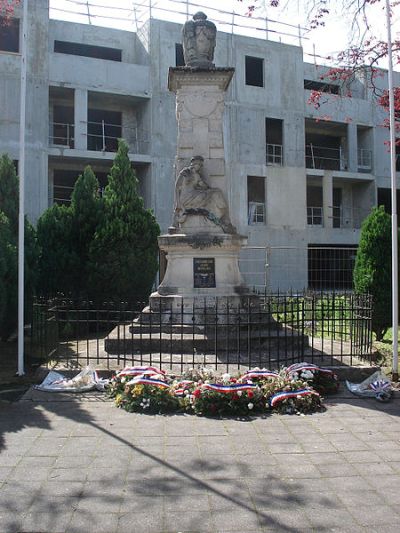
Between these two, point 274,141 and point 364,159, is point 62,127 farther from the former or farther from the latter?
point 364,159

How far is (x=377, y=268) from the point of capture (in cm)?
1156

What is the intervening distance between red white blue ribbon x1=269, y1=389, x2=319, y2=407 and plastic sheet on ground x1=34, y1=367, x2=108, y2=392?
2231 millimetres

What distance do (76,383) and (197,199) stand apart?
4.18 m

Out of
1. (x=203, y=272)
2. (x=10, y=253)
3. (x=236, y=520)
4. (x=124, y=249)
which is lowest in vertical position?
(x=236, y=520)

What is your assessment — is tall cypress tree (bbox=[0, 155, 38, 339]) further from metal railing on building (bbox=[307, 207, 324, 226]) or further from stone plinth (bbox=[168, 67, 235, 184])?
metal railing on building (bbox=[307, 207, 324, 226])

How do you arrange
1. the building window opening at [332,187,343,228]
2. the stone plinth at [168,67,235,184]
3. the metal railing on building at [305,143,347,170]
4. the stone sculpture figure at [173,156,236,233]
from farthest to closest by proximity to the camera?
1. the building window opening at [332,187,343,228]
2. the metal railing on building at [305,143,347,170]
3. the stone plinth at [168,67,235,184]
4. the stone sculpture figure at [173,156,236,233]

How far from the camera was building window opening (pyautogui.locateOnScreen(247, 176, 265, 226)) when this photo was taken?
2572 centimetres

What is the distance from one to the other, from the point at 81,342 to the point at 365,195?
22.7 m

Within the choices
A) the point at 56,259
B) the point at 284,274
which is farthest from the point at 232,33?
the point at 56,259

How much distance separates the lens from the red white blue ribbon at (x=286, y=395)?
5883 millimetres

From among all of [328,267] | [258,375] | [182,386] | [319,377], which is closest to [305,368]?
[319,377]

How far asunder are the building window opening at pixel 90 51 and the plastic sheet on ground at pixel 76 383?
21.2m

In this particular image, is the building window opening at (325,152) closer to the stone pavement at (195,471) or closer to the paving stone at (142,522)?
the stone pavement at (195,471)

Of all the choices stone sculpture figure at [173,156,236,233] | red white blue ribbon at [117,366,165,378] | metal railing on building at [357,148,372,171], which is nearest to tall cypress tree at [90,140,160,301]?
stone sculpture figure at [173,156,236,233]
